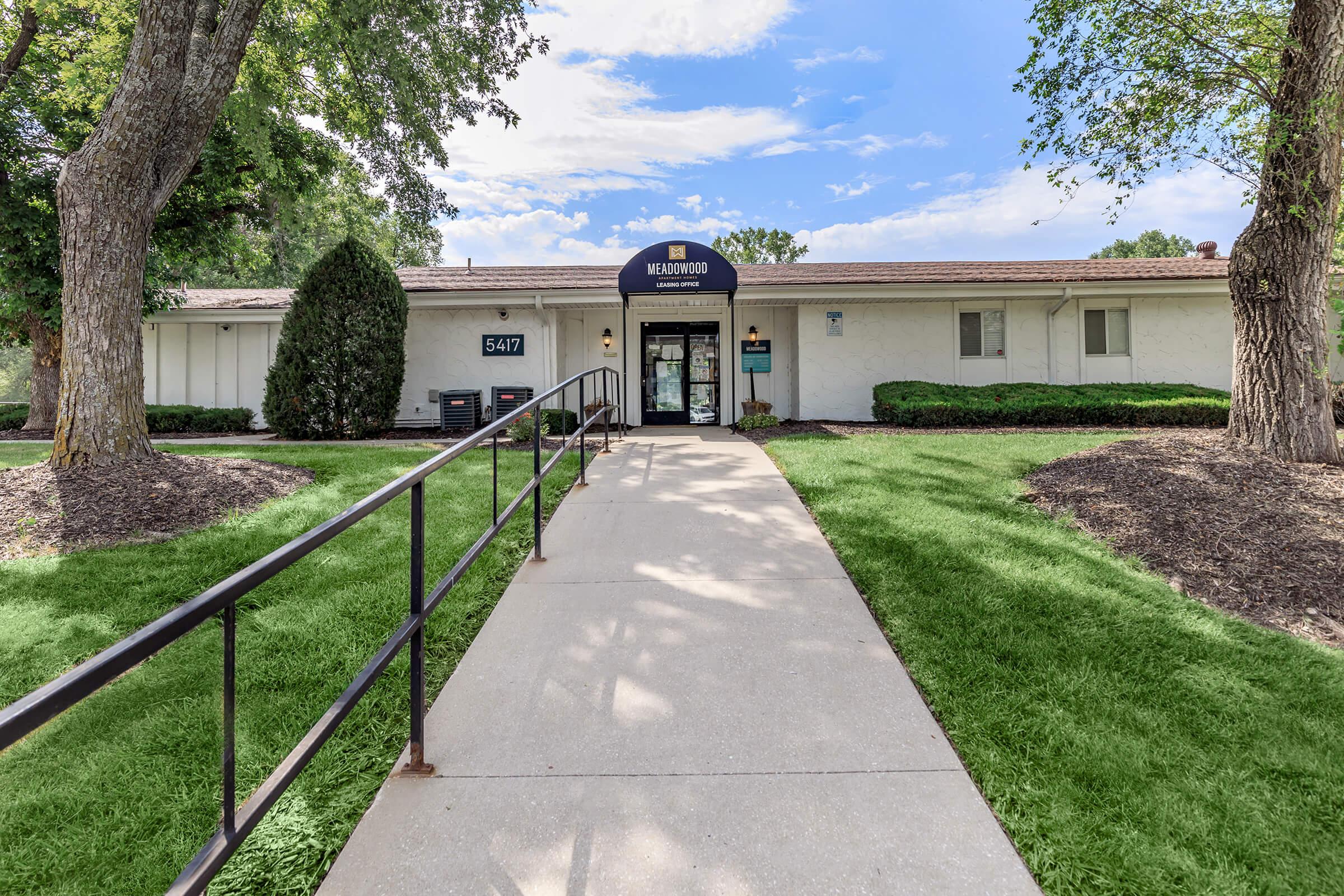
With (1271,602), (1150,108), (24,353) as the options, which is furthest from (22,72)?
(24,353)

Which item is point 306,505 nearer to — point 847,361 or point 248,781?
point 248,781

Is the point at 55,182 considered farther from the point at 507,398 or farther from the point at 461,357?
the point at 507,398

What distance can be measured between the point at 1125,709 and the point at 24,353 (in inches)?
3278

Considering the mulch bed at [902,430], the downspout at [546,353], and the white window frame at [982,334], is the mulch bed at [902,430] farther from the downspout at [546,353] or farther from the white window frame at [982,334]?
the downspout at [546,353]

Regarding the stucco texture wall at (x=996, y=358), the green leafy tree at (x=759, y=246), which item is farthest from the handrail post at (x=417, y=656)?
the green leafy tree at (x=759, y=246)

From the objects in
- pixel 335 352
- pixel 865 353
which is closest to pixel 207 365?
pixel 335 352

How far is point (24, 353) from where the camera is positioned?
55.8 metres

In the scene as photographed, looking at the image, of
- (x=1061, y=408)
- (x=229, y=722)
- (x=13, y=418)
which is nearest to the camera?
(x=229, y=722)

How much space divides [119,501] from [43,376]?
11371mm

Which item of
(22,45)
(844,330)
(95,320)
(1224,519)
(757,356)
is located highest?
(22,45)

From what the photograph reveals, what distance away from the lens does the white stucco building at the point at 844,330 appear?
1172 cm

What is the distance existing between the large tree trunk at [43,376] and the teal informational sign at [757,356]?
13.9 m

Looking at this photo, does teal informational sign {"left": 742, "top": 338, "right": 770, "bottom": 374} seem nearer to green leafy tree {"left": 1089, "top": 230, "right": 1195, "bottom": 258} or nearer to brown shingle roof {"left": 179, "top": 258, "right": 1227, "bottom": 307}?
brown shingle roof {"left": 179, "top": 258, "right": 1227, "bottom": 307}

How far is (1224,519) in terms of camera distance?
4039 millimetres
